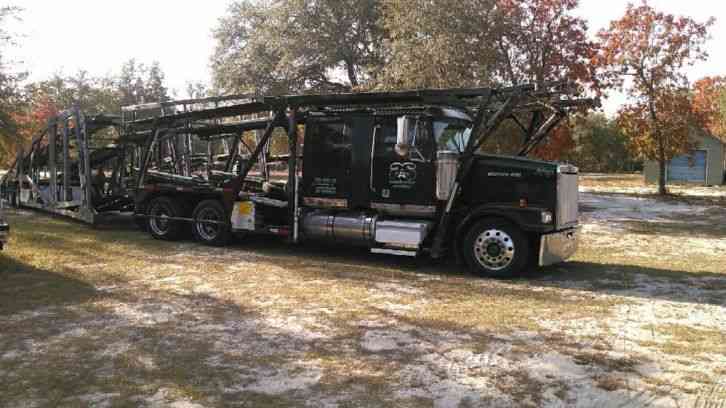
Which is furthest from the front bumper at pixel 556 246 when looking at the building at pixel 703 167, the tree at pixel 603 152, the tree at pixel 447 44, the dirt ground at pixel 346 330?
the tree at pixel 603 152

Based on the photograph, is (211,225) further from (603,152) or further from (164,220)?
(603,152)

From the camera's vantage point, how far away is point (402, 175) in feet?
31.6

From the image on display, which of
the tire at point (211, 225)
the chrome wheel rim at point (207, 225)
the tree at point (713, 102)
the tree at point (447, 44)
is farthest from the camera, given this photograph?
the tree at point (713, 102)

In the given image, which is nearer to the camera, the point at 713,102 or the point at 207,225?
the point at 207,225

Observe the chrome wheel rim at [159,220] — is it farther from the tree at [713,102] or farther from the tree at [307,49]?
the tree at [713,102]

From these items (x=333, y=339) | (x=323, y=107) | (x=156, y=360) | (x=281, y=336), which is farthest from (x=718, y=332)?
(x=323, y=107)

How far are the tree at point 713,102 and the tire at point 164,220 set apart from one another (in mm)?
24465

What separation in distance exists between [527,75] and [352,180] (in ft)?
39.0

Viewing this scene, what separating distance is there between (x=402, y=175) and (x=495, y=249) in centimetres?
181

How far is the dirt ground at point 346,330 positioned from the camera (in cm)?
450

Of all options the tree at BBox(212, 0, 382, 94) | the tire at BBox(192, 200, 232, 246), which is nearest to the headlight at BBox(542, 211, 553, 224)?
the tire at BBox(192, 200, 232, 246)

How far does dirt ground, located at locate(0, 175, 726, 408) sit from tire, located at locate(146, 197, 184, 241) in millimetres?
898

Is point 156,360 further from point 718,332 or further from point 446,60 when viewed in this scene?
point 446,60

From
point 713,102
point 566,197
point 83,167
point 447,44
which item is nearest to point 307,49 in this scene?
point 447,44
